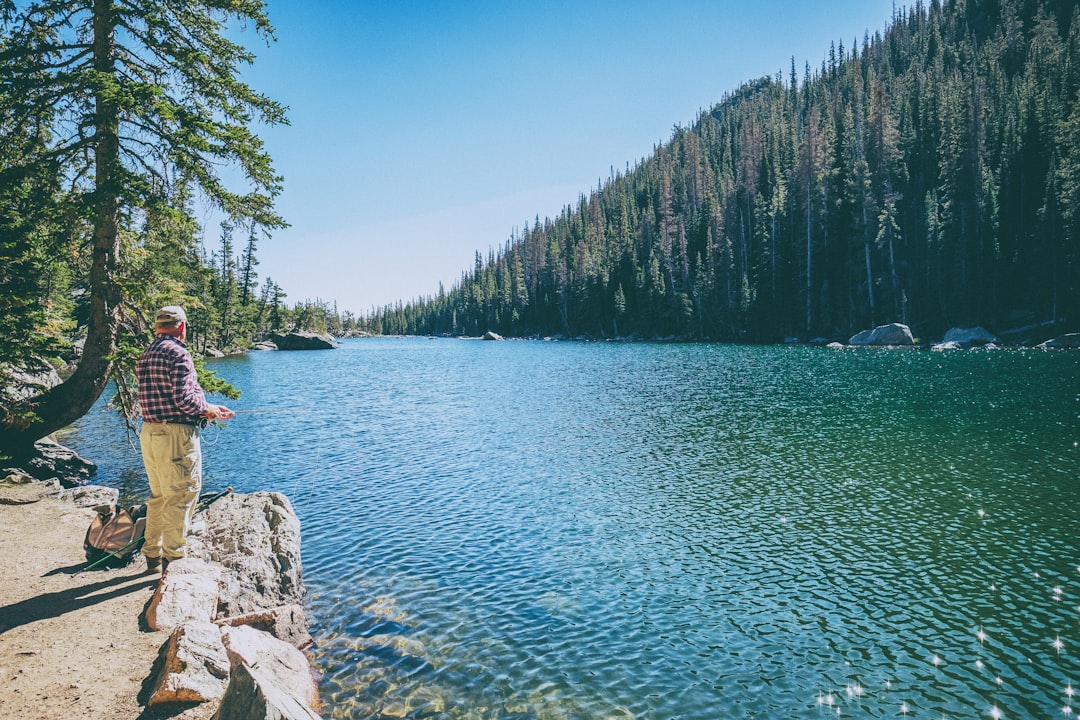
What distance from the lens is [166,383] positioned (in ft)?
23.8

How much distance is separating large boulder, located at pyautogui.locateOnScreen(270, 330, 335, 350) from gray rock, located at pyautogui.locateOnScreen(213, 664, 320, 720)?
120 m

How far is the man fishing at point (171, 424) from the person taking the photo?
7.29 m

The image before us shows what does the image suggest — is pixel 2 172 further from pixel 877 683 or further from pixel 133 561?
pixel 877 683

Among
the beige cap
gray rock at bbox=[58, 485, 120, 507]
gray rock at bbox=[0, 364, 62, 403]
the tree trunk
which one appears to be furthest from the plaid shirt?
gray rock at bbox=[0, 364, 62, 403]

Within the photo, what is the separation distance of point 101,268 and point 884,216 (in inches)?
3579

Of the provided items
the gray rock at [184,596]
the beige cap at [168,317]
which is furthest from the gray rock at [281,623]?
the beige cap at [168,317]

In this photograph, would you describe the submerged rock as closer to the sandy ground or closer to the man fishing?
the man fishing

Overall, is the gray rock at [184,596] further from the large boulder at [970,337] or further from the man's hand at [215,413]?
the large boulder at [970,337]

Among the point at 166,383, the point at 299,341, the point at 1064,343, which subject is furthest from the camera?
the point at 299,341

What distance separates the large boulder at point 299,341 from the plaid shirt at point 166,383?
117 meters

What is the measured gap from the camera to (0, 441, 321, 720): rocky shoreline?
5023mm

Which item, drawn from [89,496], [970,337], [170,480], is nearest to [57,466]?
[89,496]

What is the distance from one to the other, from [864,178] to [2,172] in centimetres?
9671

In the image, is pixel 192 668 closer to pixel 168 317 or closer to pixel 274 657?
pixel 274 657
